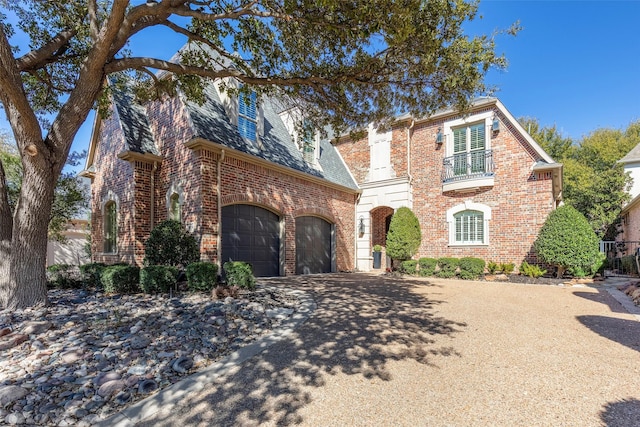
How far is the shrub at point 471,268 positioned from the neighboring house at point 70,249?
59.2 ft

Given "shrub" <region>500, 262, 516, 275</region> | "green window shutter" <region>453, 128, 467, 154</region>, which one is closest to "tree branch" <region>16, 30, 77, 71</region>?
"green window shutter" <region>453, 128, 467, 154</region>

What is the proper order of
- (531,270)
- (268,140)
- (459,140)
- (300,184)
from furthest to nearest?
(459,140), (300,184), (268,140), (531,270)

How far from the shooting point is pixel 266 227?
33.2 ft

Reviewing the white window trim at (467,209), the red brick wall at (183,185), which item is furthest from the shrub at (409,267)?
the red brick wall at (183,185)

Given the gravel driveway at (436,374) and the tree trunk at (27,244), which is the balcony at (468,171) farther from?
the tree trunk at (27,244)

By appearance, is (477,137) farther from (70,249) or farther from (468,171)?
(70,249)

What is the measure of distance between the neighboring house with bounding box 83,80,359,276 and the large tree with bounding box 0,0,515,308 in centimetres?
181

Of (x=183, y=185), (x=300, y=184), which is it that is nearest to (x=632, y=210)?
(x=300, y=184)

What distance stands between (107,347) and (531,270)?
11.6 metres

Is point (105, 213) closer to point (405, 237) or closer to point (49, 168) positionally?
point (49, 168)

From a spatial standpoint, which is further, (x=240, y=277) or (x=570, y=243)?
(x=570, y=243)

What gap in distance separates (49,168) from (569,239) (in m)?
12.8

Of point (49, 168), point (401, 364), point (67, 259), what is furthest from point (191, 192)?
point (67, 259)

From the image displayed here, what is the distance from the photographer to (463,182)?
12.0m
